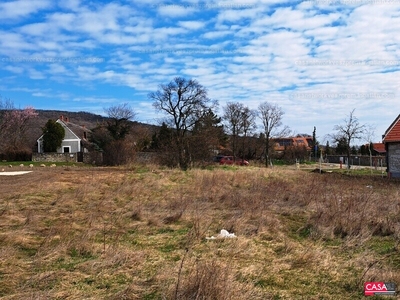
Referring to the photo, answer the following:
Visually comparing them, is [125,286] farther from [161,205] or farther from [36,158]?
[36,158]

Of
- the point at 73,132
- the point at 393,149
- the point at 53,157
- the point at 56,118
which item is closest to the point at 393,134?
the point at 393,149

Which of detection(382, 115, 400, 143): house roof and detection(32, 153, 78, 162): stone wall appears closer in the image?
detection(382, 115, 400, 143): house roof

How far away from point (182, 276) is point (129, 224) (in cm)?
441

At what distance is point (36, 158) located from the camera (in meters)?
46.8

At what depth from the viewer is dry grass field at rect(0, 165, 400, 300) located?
4.84m

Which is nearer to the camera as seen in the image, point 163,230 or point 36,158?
point 163,230

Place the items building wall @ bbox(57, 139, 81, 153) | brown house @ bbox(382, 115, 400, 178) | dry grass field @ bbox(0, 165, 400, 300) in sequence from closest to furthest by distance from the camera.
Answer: dry grass field @ bbox(0, 165, 400, 300)
brown house @ bbox(382, 115, 400, 178)
building wall @ bbox(57, 139, 81, 153)

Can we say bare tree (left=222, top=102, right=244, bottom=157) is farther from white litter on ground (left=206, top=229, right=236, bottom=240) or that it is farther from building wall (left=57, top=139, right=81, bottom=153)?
white litter on ground (left=206, top=229, right=236, bottom=240)

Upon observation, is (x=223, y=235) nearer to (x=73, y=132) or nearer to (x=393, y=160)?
(x=393, y=160)

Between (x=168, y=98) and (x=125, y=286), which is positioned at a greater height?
(x=168, y=98)

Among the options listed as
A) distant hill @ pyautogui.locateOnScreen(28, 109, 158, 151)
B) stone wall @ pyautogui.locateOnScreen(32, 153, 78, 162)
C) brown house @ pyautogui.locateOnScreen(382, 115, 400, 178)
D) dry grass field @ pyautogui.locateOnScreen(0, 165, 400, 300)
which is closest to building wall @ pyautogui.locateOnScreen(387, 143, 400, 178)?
brown house @ pyautogui.locateOnScreen(382, 115, 400, 178)

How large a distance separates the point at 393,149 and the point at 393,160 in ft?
2.54

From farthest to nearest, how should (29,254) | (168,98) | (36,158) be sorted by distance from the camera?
(36,158), (168,98), (29,254)

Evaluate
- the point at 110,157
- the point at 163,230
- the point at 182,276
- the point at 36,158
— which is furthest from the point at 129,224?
the point at 36,158
